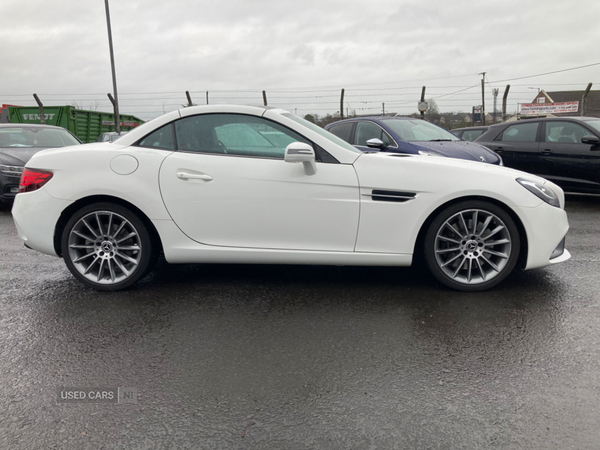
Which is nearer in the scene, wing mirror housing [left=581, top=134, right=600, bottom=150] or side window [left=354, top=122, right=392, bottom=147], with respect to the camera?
wing mirror housing [left=581, top=134, right=600, bottom=150]

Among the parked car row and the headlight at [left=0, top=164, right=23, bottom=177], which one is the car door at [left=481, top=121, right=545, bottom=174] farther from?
the headlight at [left=0, top=164, right=23, bottom=177]

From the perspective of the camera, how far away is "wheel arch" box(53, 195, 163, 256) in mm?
4070

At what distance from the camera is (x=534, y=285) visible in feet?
13.8

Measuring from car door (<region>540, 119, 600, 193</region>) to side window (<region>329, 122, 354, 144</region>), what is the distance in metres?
3.37

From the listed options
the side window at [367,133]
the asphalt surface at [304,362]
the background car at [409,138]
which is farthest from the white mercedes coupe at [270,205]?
the side window at [367,133]

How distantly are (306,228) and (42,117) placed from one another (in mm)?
18647

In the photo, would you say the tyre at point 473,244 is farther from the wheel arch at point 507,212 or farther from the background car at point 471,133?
the background car at point 471,133

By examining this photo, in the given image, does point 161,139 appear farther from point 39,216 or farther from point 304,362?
point 304,362

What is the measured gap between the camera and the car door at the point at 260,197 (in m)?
3.90

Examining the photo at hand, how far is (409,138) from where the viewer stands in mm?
8086

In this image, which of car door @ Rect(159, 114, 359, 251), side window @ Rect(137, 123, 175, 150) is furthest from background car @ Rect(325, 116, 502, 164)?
side window @ Rect(137, 123, 175, 150)

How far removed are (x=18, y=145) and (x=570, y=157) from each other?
9649 millimetres

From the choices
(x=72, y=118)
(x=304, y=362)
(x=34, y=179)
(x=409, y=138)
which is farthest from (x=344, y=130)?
(x=72, y=118)

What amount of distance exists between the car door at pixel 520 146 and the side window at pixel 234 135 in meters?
6.38
